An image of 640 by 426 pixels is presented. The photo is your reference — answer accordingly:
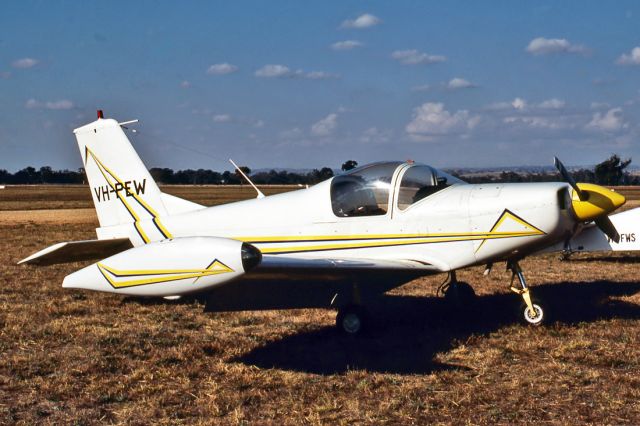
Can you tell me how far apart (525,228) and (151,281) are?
13.4 ft

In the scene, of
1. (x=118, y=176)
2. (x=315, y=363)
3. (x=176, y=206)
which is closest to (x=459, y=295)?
(x=315, y=363)

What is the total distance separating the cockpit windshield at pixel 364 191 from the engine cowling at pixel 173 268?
228 cm

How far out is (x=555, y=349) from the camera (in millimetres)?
7047

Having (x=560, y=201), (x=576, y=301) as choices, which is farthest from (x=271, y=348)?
(x=576, y=301)

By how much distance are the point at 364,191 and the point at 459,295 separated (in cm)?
255

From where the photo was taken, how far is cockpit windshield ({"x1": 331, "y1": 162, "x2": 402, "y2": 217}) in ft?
26.0

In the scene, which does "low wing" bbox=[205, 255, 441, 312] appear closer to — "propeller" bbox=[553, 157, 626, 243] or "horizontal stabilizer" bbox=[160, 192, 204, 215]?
"propeller" bbox=[553, 157, 626, 243]

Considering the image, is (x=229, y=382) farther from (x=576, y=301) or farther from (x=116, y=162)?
(x=576, y=301)

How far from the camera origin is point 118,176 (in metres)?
10.1

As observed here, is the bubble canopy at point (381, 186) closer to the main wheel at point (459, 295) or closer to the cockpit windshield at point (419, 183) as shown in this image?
the cockpit windshield at point (419, 183)

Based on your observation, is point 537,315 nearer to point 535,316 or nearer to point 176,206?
point 535,316

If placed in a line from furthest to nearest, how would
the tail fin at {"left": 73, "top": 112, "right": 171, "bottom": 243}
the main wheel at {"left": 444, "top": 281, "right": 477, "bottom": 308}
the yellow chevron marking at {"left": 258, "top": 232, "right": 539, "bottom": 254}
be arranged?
the tail fin at {"left": 73, "top": 112, "right": 171, "bottom": 243} < the main wheel at {"left": 444, "top": 281, "right": 477, "bottom": 308} < the yellow chevron marking at {"left": 258, "top": 232, "right": 539, "bottom": 254}

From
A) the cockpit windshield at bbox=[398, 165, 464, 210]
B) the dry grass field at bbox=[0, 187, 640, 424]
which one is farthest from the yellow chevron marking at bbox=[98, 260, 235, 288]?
the cockpit windshield at bbox=[398, 165, 464, 210]

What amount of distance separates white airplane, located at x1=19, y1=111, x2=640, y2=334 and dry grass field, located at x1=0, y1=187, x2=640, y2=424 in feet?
2.25
